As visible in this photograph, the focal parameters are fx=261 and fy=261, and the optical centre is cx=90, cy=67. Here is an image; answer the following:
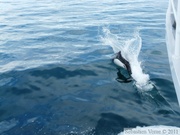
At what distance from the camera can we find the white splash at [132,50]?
268 inches

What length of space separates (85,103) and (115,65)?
93.5 inches

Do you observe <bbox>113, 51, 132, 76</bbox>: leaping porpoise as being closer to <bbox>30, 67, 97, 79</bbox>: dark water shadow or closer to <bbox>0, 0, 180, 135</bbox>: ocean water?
<bbox>0, 0, 180, 135</bbox>: ocean water

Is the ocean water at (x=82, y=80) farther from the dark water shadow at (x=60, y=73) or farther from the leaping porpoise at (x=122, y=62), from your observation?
the leaping porpoise at (x=122, y=62)

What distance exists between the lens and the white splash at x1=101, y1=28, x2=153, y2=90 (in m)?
6.81

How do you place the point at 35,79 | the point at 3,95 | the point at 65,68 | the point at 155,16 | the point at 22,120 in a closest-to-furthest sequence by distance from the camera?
1. the point at 22,120
2. the point at 3,95
3. the point at 35,79
4. the point at 65,68
5. the point at 155,16

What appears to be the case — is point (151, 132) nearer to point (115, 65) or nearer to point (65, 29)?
point (115, 65)

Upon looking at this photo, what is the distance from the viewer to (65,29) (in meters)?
12.5

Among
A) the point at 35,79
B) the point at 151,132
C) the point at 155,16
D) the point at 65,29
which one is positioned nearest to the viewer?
the point at 151,132

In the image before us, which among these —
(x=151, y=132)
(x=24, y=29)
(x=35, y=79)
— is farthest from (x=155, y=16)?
(x=151, y=132)

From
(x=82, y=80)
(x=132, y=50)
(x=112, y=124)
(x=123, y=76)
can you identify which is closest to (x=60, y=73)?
(x=82, y=80)

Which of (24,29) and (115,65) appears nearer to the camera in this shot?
(115,65)

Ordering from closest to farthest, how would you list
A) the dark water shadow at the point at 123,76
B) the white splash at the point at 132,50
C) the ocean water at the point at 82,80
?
the ocean water at the point at 82,80 → the white splash at the point at 132,50 → the dark water shadow at the point at 123,76

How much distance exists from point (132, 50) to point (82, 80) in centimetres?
232

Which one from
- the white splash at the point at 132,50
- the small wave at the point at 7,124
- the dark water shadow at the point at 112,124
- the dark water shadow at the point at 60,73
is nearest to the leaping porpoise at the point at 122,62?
the white splash at the point at 132,50
